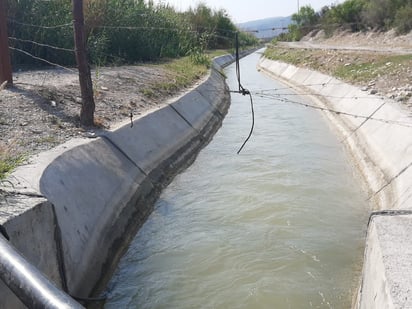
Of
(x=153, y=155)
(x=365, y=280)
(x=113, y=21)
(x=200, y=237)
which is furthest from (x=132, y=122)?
(x=113, y=21)

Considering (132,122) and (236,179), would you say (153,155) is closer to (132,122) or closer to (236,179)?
(132,122)

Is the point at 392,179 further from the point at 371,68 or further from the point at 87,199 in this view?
the point at 371,68

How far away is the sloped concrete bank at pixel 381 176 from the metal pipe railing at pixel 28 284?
2.48 meters

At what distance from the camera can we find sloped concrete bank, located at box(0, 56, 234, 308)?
15.5ft

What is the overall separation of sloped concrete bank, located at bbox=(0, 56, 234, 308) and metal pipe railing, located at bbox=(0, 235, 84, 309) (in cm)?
116

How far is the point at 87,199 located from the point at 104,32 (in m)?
11.9

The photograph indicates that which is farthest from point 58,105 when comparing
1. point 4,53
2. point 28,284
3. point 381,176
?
point 28,284

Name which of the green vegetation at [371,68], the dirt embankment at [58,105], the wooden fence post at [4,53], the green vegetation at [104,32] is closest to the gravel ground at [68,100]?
the dirt embankment at [58,105]

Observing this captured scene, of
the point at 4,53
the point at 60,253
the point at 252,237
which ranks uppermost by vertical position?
the point at 4,53

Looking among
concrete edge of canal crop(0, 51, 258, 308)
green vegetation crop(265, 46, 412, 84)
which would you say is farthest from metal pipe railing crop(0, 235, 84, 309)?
green vegetation crop(265, 46, 412, 84)

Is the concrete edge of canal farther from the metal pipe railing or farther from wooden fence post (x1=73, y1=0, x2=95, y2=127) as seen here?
the metal pipe railing

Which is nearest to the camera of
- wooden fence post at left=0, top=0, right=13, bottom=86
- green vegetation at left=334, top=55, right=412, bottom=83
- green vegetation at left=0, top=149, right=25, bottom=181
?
green vegetation at left=0, top=149, right=25, bottom=181

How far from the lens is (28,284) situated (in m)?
2.64

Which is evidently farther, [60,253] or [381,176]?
[381,176]
